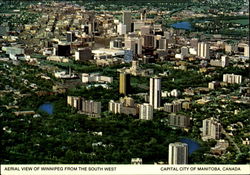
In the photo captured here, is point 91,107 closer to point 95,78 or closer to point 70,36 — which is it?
point 95,78

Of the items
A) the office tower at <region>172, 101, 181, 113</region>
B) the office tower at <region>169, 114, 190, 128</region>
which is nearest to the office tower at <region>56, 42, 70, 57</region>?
the office tower at <region>172, 101, 181, 113</region>

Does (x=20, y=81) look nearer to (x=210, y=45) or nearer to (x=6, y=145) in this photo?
(x=6, y=145)

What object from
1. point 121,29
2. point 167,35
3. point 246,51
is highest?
point 121,29

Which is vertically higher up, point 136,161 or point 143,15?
point 143,15

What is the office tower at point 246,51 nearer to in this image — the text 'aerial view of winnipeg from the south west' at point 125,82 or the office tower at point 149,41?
the text 'aerial view of winnipeg from the south west' at point 125,82

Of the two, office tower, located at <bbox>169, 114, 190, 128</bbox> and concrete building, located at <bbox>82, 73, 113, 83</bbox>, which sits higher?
concrete building, located at <bbox>82, 73, 113, 83</bbox>

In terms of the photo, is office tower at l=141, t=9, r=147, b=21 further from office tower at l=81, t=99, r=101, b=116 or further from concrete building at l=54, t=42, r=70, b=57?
office tower at l=81, t=99, r=101, b=116

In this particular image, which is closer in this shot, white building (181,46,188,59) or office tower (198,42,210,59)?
white building (181,46,188,59)

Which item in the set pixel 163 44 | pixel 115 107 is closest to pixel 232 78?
pixel 163 44
